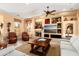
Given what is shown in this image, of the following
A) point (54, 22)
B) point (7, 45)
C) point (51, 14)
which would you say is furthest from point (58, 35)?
point (7, 45)

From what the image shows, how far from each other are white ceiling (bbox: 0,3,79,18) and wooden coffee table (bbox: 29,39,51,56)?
664 mm

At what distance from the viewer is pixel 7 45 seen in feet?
6.43

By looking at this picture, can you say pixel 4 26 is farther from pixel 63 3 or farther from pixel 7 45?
pixel 63 3

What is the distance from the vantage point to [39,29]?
211 centimetres

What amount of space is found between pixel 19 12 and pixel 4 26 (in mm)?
455

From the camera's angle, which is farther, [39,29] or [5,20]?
[39,29]

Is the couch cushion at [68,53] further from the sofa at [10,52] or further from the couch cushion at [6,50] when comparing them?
the couch cushion at [6,50]

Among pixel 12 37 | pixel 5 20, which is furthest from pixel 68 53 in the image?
pixel 5 20

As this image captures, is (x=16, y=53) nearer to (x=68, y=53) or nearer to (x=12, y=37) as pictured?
(x=12, y=37)

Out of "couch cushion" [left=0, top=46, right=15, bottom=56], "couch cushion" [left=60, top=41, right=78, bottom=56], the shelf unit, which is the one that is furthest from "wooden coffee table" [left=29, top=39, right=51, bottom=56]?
"couch cushion" [left=0, top=46, right=15, bottom=56]

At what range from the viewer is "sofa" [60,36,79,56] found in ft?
6.39

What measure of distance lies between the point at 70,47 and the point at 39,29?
2.70 ft

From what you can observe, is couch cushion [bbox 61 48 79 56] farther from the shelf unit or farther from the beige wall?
the beige wall

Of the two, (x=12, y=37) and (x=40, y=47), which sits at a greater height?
(x=12, y=37)
